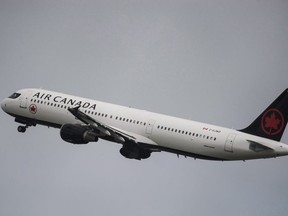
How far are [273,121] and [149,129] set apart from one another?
12482 millimetres

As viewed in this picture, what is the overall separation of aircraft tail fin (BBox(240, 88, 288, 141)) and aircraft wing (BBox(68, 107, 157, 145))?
35.1 ft

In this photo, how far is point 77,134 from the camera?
91.0 metres

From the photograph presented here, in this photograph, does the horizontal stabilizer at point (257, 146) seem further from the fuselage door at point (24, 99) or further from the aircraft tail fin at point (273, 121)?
the fuselage door at point (24, 99)

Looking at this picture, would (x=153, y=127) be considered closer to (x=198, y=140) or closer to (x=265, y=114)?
(x=198, y=140)

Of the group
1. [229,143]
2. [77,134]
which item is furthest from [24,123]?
[229,143]

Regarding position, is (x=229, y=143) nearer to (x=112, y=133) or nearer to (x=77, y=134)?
(x=112, y=133)

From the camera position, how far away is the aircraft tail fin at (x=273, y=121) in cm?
8788

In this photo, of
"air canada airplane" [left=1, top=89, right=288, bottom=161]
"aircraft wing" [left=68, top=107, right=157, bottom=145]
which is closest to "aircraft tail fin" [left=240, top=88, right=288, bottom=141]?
"air canada airplane" [left=1, top=89, right=288, bottom=161]

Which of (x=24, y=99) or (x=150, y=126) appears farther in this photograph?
(x=24, y=99)

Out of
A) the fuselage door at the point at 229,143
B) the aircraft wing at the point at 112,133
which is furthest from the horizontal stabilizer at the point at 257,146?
the aircraft wing at the point at 112,133

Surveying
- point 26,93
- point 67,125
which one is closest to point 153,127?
point 67,125

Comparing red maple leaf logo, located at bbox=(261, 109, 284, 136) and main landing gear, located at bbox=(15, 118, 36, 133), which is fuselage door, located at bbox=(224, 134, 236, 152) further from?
main landing gear, located at bbox=(15, 118, 36, 133)

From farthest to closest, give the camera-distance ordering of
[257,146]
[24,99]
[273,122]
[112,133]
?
[24,99] → [112,133] → [273,122] → [257,146]

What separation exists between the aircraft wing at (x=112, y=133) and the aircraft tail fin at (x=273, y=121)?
35.1 feet
